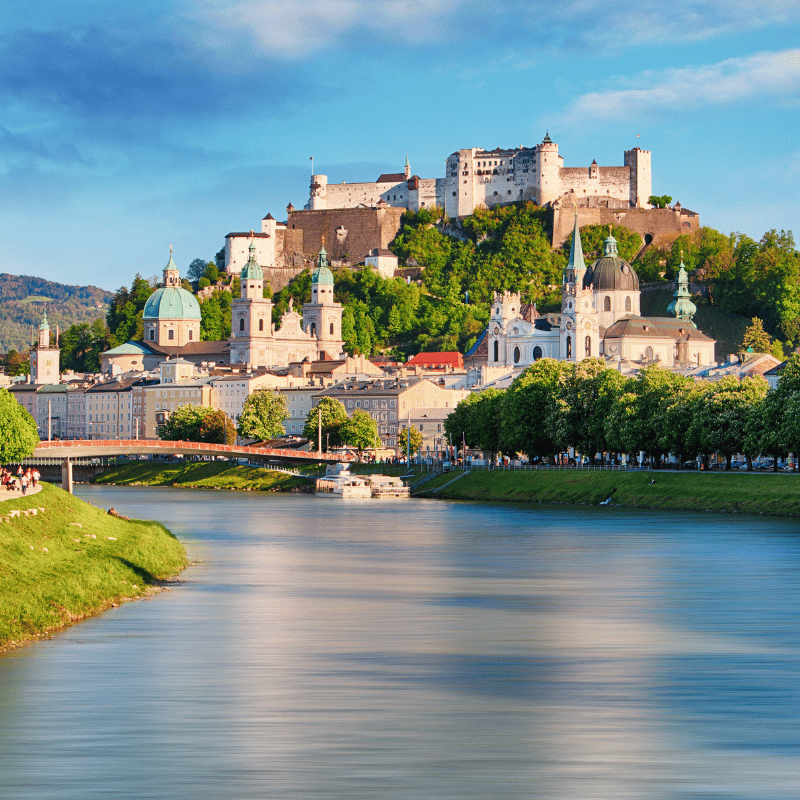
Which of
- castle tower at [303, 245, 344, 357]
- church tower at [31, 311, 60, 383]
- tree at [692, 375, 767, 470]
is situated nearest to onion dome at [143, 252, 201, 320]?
church tower at [31, 311, 60, 383]

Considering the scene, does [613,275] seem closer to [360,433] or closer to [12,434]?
[360,433]

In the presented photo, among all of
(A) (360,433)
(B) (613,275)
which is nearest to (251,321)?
(B) (613,275)

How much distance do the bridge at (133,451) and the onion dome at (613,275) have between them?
153 feet

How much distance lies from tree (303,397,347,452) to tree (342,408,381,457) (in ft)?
2.97

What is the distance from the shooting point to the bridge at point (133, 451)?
6825 cm

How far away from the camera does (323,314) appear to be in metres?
157

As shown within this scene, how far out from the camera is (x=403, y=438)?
4582 inches

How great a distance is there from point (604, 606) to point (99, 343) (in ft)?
498

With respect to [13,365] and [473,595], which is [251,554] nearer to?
[473,595]

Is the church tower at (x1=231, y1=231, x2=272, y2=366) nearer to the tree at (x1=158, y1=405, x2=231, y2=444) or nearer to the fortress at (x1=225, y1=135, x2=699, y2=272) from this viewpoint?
the fortress at (x1=225, y1=135, x2=699, y2=272)

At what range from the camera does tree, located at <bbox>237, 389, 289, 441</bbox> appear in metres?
124

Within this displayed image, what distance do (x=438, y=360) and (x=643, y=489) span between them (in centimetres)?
8089

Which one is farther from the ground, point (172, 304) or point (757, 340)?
point (172, 304)

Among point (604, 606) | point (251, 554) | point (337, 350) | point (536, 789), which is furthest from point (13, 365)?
point (536, 789)
